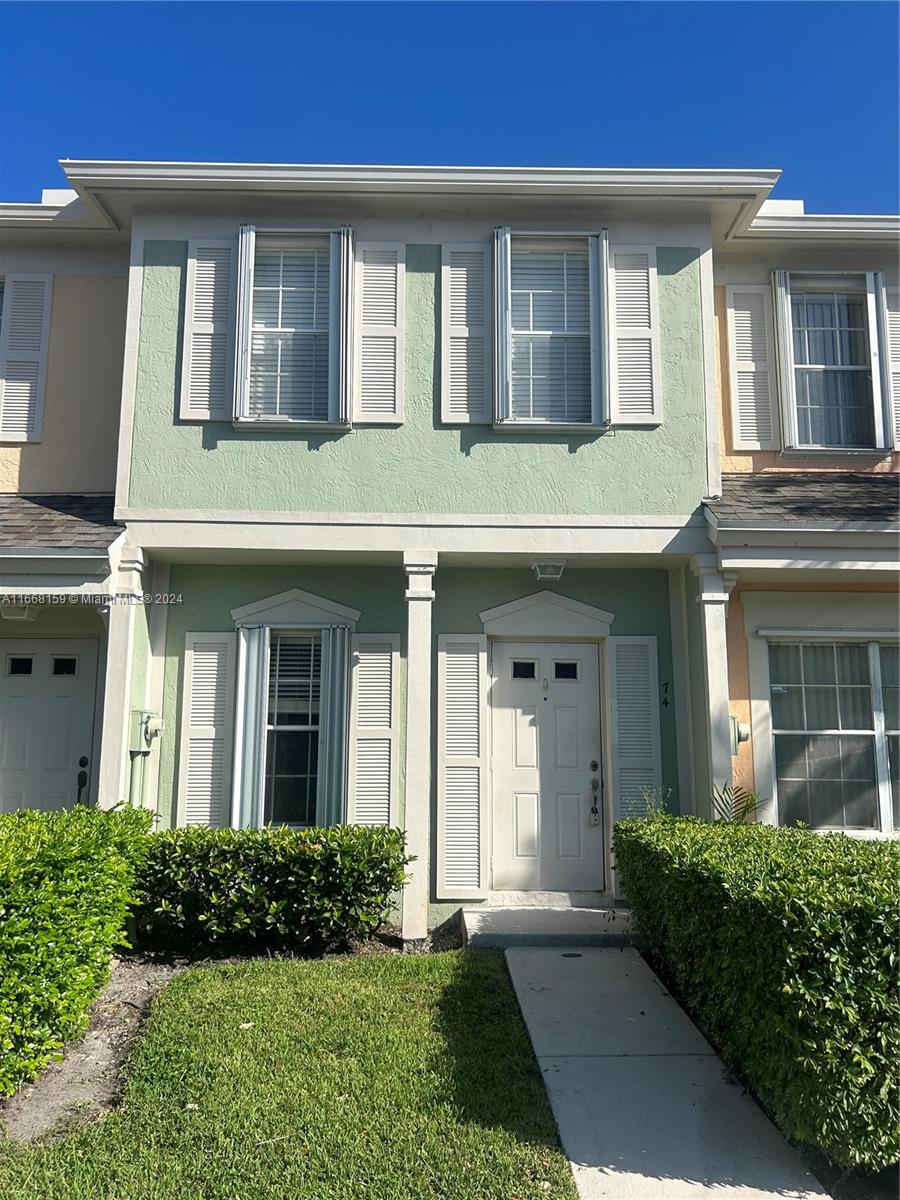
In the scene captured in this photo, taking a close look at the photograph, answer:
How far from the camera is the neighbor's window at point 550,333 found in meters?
8.10

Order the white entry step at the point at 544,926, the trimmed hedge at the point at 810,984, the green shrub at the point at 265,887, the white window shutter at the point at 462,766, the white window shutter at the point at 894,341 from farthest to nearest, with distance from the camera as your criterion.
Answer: the white window shutter at the point at 894,341
the white window shutter at the point at 462,766
the white entry step at the point at 544,926
the green shrub at the point at 265,887
the trimmed hedge at the point at 810,984

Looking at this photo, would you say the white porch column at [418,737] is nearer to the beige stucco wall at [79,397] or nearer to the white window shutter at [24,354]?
the beige stucco wall at [79,397]

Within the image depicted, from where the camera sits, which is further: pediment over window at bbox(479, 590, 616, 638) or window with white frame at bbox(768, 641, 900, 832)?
pediment over window at bbox(479, 590, 616, 638)

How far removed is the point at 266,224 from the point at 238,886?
5634 mm

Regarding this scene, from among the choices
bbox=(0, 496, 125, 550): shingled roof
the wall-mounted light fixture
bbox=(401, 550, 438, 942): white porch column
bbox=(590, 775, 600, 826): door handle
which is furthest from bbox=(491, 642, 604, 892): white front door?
bbox=(0, 496, 125, 550): shingled roof

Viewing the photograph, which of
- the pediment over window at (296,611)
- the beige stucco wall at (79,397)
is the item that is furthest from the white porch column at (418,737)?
the beige stucco wall at (79,397)

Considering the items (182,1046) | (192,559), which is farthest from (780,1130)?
(192,559)

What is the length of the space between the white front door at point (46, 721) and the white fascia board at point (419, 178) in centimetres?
416

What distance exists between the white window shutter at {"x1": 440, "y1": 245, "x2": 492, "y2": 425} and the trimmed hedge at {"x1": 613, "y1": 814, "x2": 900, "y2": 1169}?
4492mm

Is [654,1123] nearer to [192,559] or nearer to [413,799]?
[413,799]

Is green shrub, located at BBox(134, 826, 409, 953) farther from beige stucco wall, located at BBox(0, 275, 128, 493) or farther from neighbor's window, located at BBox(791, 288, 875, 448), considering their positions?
neighbor's window, located at BBox(791, 288, 875, 448)

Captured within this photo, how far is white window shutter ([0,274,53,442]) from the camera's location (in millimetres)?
8680

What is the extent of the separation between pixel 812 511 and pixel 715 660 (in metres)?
1.49

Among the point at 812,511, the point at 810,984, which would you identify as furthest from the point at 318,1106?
the point at 812,511
